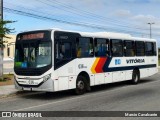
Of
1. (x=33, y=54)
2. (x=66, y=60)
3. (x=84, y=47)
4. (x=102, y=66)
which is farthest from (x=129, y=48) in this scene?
(x=33, y=54)

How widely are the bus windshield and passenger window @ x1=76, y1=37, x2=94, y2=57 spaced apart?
1.84 m

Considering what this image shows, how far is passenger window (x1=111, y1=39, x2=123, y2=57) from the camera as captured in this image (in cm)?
1977

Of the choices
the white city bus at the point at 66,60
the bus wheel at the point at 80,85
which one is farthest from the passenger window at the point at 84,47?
the bus wheel at the point at 80,85

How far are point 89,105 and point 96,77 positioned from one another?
494cm

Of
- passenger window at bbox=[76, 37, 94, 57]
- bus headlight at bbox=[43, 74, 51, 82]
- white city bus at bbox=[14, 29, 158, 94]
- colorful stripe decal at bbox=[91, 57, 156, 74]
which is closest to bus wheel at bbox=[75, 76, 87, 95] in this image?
white city bus at bbox=[14, 29, 158, 94]

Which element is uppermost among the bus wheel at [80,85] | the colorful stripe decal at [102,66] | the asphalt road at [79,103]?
the colorful stripe decal at [102,66]

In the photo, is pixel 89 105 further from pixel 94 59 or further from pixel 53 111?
pixel 94 59

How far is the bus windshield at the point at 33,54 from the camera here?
15.5 metres

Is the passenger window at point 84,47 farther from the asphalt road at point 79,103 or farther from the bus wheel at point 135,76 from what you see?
the bus wheel at point 135,76

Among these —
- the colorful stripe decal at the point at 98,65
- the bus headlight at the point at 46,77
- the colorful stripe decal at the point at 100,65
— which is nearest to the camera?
the bus headlight at the point at 46,77

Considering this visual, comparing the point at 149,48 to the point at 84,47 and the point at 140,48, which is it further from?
the point at 84,47

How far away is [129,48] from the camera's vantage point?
21.6m

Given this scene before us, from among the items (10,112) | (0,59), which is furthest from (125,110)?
(0,59)

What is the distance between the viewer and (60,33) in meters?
15.9
